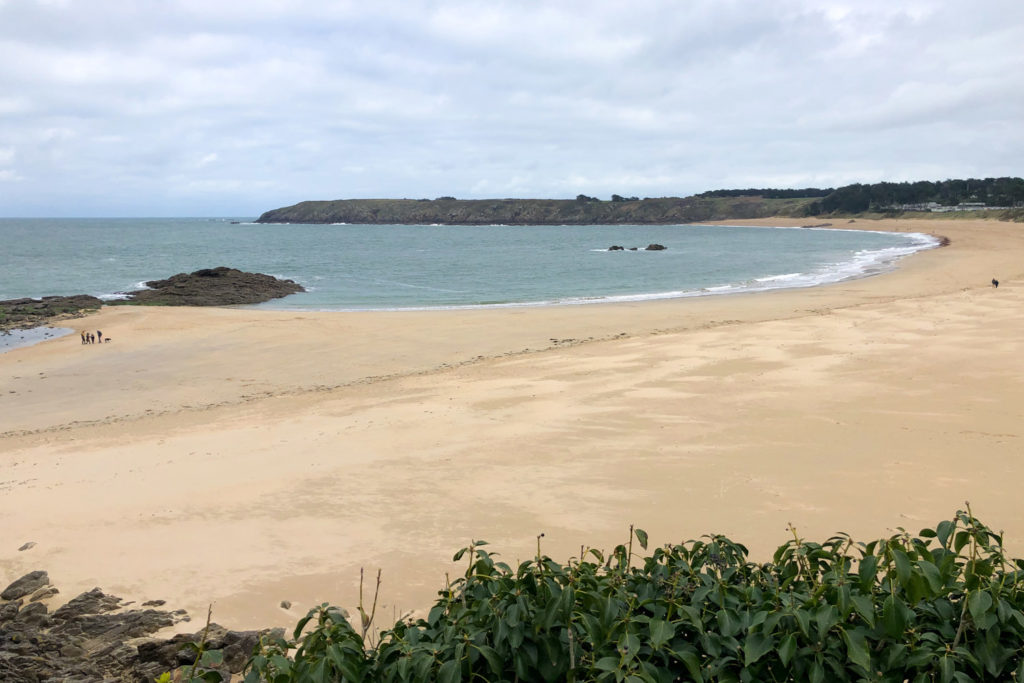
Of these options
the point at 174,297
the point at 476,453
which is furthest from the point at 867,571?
the point at 174,297

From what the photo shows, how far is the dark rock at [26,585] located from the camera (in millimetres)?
6156

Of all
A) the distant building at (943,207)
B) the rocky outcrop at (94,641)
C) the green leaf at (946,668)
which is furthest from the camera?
the distant building at (943,207)

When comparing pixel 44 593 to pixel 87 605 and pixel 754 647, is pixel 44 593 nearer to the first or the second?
pixel 87 605

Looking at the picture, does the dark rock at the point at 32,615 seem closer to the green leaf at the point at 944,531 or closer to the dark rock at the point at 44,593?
the dark rock at the point at 44,593

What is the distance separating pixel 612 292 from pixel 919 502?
30.1 meters

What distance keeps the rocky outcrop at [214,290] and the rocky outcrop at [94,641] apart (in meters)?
30.9

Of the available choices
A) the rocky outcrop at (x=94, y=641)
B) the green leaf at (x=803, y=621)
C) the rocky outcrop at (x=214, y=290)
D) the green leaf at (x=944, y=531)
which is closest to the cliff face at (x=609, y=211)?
the rocky outcrop at (x=214, y=290)

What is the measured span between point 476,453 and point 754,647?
7.57 metres

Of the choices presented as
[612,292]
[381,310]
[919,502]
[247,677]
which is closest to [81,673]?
[247,677]

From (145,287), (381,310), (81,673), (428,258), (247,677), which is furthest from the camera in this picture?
(428,258)

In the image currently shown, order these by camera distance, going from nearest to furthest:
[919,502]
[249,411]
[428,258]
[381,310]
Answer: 1. [919,502]
2. [249,411]
3. [381,310]
4. [428,258]

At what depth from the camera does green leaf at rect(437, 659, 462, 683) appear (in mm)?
2203

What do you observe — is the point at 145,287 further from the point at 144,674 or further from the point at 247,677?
the point at 247,677

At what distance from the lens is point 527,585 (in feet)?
8.26
